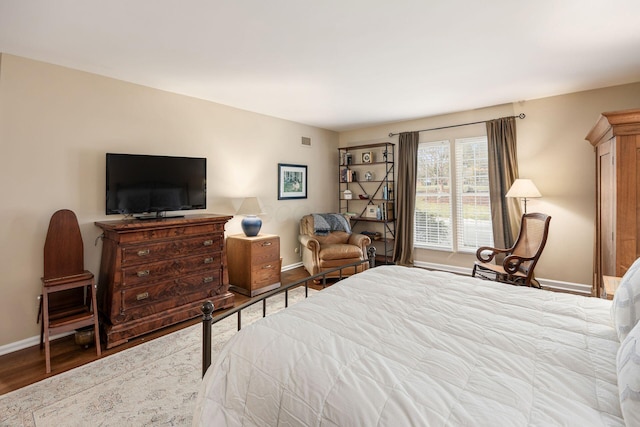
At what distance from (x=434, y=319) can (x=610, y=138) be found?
2612 millimetres

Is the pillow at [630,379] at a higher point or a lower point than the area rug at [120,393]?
higher

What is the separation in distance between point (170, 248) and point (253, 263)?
114cm

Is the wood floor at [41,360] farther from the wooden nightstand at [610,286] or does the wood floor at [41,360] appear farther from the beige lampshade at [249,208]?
the wooden nightstand at [610,286]

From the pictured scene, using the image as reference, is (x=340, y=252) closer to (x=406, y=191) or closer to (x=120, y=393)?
(x=406, y=191)

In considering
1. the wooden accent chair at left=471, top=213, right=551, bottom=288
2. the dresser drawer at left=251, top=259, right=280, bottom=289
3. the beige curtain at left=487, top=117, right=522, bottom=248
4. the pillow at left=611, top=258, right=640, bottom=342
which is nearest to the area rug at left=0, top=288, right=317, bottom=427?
the dresser drawer at left=251, top=259, right=280, bottom=289

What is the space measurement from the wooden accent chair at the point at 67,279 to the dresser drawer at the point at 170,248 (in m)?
0.35

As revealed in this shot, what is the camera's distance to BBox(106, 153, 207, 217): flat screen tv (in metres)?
3.08

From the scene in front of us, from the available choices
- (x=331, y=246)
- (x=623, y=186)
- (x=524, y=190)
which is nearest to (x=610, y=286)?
(x=623, y=186)

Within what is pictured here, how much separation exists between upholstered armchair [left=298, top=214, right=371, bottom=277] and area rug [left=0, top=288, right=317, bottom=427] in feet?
6.87

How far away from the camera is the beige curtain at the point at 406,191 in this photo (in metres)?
5.17

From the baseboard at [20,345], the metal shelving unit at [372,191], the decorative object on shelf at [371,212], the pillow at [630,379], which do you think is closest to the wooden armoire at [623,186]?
the pillow at [630,379]

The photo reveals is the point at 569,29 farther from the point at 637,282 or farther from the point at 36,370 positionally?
the point at 36,370

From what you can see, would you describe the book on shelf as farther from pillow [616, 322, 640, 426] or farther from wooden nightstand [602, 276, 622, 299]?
pillow [616, 322, 640, 426]

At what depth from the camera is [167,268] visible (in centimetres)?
311
